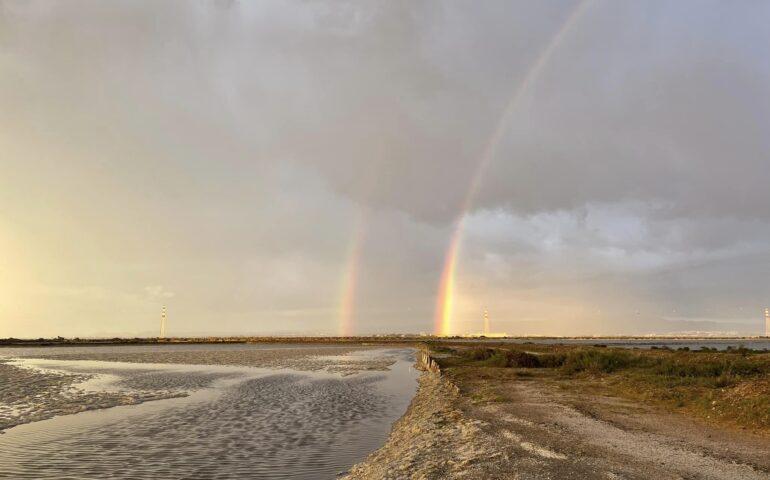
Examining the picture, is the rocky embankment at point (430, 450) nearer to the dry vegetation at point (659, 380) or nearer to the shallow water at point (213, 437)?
the shallow water at point (213, 437)

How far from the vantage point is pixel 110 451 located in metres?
17.3

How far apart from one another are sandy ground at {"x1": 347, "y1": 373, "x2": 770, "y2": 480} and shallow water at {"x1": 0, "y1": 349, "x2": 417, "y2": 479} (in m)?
2.21

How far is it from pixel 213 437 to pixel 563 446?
13.3m

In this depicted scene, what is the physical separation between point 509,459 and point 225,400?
2276 cm

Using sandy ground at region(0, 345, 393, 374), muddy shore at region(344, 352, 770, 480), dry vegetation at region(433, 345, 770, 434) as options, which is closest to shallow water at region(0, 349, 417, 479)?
muddy shore at region(344, 352, 770, 480)

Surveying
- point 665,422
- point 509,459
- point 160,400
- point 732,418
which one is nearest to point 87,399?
point 160,400

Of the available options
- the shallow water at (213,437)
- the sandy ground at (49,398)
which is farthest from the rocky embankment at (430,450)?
the sandy ground at (49,398)

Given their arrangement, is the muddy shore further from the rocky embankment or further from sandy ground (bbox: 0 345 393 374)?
sandy ground (bbox: 0 345 393 374)

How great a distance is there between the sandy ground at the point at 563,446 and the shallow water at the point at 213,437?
221 centimetres

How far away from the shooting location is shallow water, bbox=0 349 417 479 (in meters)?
15.2

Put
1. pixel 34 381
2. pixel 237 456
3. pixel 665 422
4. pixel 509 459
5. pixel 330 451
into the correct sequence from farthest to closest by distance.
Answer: pixel 34 381, pixel 665 422, pixel 330 451, pixel 237 456, pixel 509 459

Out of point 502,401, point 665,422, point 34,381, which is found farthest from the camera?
point 34,381

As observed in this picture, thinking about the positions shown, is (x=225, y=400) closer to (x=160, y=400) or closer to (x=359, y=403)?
(x=160, y=400)

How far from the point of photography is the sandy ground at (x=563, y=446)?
41.1 feet
